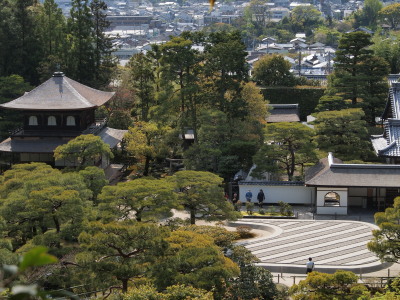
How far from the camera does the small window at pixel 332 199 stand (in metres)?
26.3

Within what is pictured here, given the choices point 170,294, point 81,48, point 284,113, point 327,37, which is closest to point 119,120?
point 81,48

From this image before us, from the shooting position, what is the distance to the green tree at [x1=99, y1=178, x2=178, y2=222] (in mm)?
19969

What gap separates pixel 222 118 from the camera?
30625mm

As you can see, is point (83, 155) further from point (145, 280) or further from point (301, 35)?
point (301, 35)

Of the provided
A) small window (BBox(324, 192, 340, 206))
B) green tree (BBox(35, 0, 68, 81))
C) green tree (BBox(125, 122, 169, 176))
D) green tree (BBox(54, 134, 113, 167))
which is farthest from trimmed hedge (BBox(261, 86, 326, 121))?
green tree (BBox(54, 134, 113, 167))

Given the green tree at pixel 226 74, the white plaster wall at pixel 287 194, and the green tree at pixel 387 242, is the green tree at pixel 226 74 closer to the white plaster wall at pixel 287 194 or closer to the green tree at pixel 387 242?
the white plaster wall at pixel 287 194

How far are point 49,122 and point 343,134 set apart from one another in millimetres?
13184

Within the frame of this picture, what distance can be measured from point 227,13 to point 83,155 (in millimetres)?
145666

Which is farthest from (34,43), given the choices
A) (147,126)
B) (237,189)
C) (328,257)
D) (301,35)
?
(301,35)

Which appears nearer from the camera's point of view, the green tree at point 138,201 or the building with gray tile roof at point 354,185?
the green tree at point 138,201

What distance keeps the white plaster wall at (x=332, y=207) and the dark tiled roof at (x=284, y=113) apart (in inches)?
568

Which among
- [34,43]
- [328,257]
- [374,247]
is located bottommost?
[328,257]

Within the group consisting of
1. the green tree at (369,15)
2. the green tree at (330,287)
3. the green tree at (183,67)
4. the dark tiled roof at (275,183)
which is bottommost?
the dark tiled roof at (275,183)

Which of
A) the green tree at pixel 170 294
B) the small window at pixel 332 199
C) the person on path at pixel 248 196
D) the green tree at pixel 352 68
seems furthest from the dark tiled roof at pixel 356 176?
the green tree at pixel 170 294
